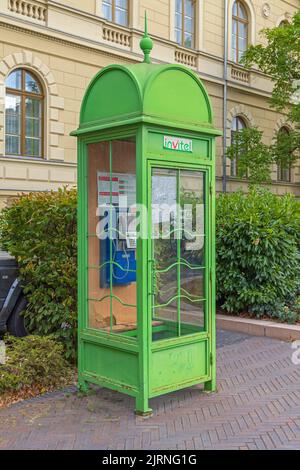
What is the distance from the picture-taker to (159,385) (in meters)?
4.77

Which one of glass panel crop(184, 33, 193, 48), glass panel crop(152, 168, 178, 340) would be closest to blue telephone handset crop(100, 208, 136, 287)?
glass panel crop(152, 168, 178, 340)

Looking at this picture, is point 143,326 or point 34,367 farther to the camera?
point 34,367

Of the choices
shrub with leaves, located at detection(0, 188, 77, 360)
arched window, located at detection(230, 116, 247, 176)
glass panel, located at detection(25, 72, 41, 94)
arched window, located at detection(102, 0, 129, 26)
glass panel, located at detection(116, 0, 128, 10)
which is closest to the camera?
shrub with leaves, located at detection(0, 188, 77, 360)

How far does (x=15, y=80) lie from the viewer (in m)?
14.1

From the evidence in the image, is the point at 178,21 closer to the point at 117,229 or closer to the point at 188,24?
the point at 188,24

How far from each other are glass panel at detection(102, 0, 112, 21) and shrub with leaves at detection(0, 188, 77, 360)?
11.1 m

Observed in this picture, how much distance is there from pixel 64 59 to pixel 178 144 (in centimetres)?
1119

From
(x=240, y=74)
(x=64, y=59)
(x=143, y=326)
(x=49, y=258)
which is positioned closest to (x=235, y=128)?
(x=240, y=74)

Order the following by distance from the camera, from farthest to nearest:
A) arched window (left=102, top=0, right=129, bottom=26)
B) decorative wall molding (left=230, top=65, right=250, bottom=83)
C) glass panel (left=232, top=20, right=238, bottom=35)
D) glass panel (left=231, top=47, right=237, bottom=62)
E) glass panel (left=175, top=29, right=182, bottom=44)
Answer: glass panel (left=232, top=20, right=238, bottom=35) < glass panel (left=231, top=47, right=237, bottom=62) < decorative wall molding (left=230, top=65, right=250, bottom=83) < glass panel (left=175, top=29, right=182, bottom=44) < arched window (left=102, top=0, right=129, bottom=26)

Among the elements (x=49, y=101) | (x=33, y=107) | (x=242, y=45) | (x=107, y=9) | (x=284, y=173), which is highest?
(x=242, y=45)

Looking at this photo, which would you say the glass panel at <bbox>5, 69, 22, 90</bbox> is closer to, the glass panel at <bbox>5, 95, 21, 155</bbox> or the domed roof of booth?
the glass panel at <bbox>5, 95, 21, 155</bbox>

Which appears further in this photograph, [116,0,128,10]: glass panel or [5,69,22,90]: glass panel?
[116,0,128,10]: glass panel

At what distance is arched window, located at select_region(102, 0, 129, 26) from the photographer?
16219 mm

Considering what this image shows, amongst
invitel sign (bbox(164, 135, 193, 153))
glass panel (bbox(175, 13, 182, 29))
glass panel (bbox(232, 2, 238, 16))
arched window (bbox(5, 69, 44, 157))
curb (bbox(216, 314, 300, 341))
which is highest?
glass panel (bbox(232, 2, 238, 16))
